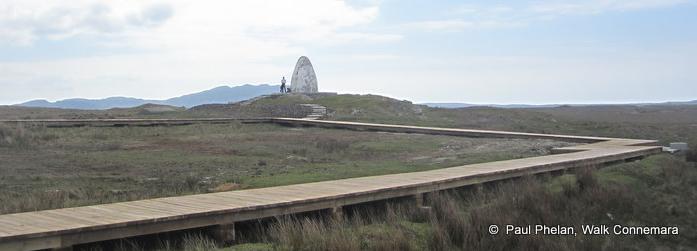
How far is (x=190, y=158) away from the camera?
1795 centimetres

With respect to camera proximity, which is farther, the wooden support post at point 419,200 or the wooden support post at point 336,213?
the wooden support post at point 419,200

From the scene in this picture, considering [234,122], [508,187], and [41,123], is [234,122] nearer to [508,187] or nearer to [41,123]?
[41,123]

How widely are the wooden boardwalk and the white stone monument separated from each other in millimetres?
39759

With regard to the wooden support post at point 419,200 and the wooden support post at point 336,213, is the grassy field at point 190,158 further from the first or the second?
the wooden support post at point 336,213

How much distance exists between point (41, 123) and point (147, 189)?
16.4m

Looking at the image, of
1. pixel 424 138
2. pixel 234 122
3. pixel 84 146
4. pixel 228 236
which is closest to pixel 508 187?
pixel 228 236

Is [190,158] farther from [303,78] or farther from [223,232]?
[303,78]

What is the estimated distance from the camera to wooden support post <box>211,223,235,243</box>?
27.1 ft

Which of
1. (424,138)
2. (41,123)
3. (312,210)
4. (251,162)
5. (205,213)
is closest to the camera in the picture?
(205,213)

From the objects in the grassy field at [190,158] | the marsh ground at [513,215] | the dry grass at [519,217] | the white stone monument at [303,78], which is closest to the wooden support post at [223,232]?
the marsh ground at [513,215]

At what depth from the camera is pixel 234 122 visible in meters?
32.2

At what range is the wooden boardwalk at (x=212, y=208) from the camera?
7.03 metres

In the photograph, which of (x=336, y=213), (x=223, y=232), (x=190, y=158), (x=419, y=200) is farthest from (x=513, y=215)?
(x=190, y=158)

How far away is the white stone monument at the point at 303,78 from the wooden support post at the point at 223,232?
44.1 metres
